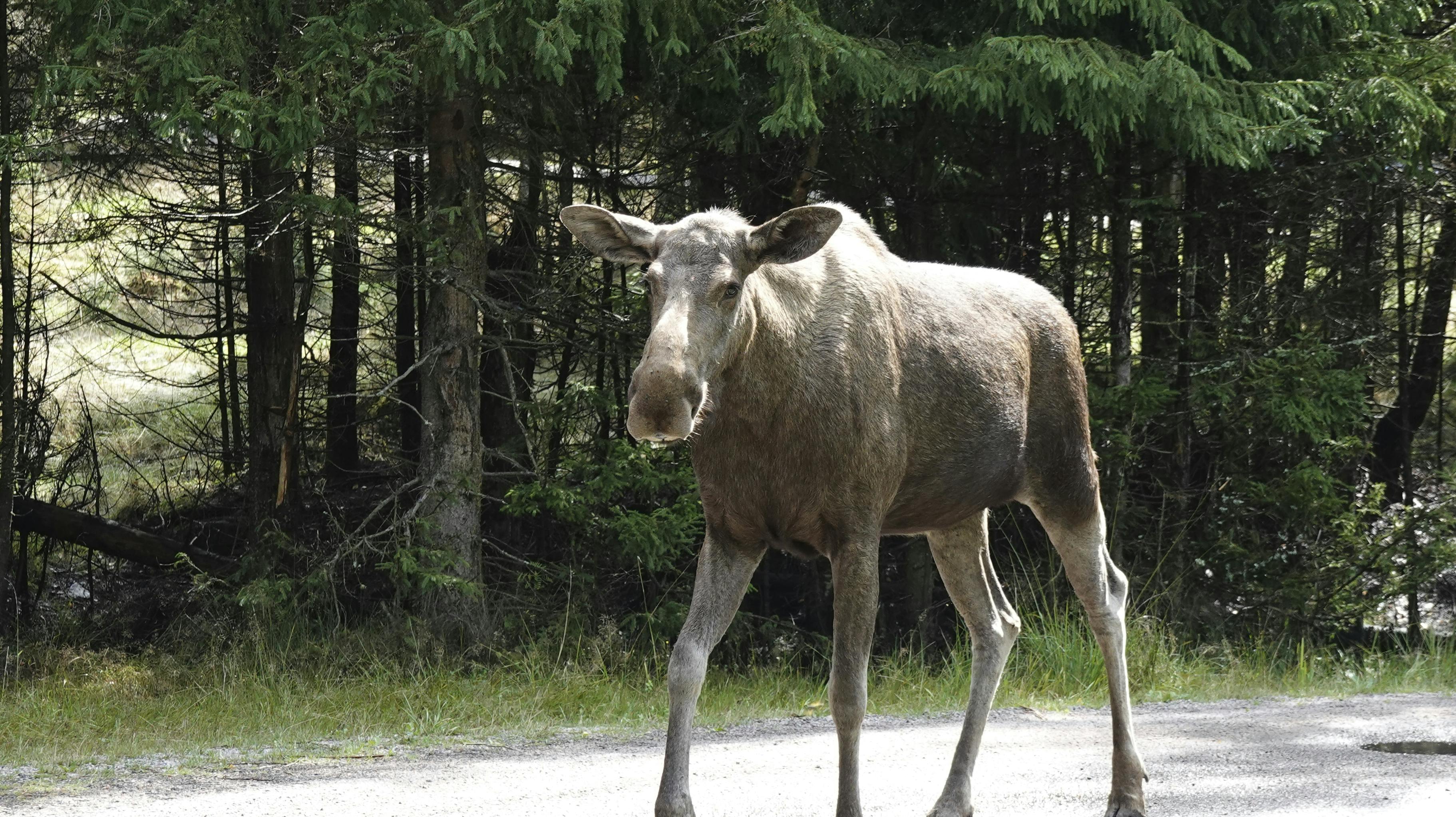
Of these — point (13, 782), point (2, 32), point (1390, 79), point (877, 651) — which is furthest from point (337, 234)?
point (1390, 79)

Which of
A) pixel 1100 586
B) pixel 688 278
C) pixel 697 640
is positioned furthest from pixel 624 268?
pixel 688 278

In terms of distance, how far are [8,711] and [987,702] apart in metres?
6.13

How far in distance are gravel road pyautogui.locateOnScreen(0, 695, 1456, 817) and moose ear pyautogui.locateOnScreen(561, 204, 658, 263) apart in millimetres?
2386

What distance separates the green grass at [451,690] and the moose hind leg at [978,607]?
7.83 feet

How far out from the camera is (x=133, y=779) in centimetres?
655

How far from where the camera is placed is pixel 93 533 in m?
13.0

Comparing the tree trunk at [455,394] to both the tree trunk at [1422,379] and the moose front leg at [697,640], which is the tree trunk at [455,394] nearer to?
the moose front leg at [697,640]

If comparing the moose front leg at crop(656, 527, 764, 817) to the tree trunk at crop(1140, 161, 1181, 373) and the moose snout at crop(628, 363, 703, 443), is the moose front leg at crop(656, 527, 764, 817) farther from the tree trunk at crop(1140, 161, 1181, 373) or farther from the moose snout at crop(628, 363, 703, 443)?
the tree trunk at crop(1140, 161, 1181, 373)

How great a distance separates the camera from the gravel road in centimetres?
604

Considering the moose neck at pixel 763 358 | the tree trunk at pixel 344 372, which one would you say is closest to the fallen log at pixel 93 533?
the tree trunk at pixel 344 372

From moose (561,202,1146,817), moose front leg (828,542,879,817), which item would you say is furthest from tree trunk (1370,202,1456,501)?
moose front leg (828,542,879,817)

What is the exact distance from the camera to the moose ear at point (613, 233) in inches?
197

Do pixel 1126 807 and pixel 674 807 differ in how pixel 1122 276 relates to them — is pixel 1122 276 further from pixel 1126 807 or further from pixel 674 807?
pixel 674 807

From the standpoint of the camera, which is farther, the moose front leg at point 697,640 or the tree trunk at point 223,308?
the tree trunk at point 223,308
